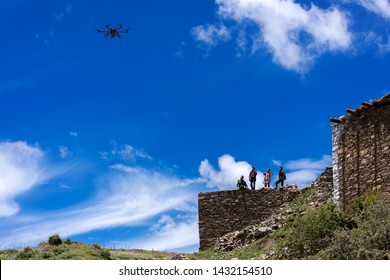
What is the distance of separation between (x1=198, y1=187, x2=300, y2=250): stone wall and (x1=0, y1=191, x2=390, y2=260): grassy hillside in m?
1.53

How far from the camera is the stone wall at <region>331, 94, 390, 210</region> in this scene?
21.7m

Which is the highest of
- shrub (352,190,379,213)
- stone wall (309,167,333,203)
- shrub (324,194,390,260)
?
stone wall (309,167,333,203)

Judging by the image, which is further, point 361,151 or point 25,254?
point 25,254

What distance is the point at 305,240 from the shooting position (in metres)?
20.5

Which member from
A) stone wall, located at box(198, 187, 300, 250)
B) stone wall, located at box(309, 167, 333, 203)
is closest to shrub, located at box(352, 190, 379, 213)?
stone wall, located at box(309, 167, 333, 203)

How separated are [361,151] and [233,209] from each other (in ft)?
37.2

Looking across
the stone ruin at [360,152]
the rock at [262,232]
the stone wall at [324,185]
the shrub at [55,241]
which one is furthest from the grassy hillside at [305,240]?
the stone ruin at [360,152]

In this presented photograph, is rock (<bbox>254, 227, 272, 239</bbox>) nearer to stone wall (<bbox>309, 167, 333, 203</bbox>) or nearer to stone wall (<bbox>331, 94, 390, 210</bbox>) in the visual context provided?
stone wall (<bbox>309, 167, 333, 203</bbox>)

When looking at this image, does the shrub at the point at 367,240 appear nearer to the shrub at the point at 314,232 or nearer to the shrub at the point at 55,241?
the shrub at the point at 314,232

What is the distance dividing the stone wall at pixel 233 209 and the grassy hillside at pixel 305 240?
1.53m

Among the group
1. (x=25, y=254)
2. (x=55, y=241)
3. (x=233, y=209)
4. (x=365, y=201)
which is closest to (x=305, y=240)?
(x=365, y=201)

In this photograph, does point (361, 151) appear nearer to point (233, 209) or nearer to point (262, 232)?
point (262, 232)
